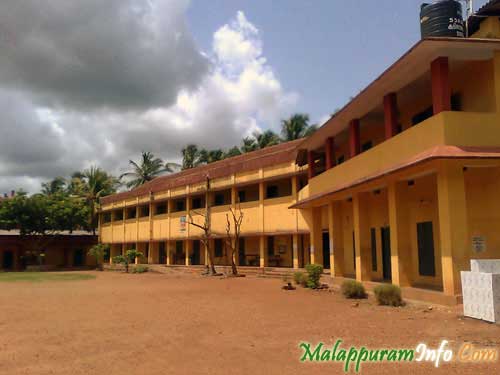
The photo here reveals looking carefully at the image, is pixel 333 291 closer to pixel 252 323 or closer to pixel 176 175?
pixel 252 323

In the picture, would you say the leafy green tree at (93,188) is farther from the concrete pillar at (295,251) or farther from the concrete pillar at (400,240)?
the concrete pillar at (400,240)

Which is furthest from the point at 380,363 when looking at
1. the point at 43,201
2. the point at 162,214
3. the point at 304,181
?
the point at 43,201

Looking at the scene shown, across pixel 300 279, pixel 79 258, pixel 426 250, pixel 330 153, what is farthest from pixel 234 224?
pixel 79 258

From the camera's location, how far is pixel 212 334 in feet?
28.8

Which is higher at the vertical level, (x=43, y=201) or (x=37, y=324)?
(x=43, y=201)

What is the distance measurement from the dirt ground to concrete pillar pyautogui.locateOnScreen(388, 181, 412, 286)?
1.16 m

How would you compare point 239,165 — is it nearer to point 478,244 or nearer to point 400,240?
point 400,240

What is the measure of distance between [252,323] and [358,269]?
655 cm

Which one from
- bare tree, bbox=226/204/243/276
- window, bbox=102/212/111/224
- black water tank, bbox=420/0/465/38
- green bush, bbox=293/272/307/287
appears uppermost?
black water tank, bbox=420/0/465/38

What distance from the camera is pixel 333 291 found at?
52.8 feet

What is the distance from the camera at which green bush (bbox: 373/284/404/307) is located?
38.8 feet

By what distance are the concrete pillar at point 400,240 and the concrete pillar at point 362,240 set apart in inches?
95.8

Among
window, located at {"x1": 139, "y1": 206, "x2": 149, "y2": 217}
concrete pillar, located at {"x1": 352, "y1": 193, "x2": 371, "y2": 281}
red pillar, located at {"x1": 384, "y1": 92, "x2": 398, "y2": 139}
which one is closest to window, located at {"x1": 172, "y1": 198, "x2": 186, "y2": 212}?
window, located at {"x1": 139, "y1": 206, "x2": 149, "y2": 217}

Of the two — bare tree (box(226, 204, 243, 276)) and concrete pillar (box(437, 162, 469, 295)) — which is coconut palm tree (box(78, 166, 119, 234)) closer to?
bare tree (box(226, 204, 243, 276))
